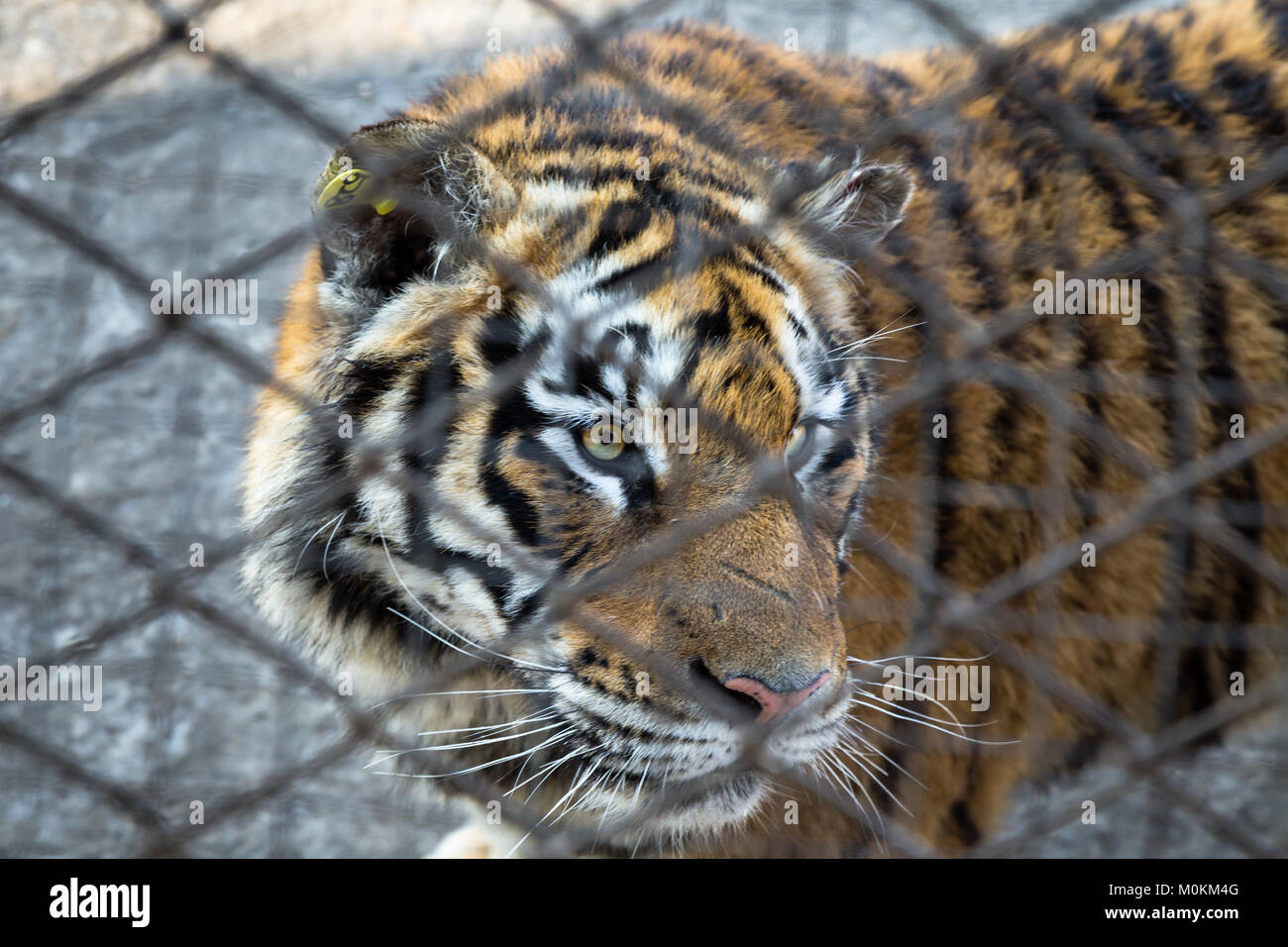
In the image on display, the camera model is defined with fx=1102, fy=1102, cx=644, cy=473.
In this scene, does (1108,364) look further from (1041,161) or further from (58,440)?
(58,440)

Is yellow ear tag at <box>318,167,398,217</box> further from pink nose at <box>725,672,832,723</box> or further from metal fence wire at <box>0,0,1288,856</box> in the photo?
pink nose at <box>725,672,832,723</box>

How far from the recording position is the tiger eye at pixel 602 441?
51.4 inches

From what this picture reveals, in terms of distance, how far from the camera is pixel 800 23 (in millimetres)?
3803

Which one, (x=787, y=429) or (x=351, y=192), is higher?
(x=351, y=192)

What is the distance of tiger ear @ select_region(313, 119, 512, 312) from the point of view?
3.71 feet

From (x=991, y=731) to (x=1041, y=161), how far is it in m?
0.98

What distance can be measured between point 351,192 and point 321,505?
0.47m

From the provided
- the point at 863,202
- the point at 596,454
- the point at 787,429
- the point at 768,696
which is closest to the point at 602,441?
the point at 596,454

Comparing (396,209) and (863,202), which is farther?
(863,202)

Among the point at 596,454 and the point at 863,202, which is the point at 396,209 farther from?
the point at 863,202

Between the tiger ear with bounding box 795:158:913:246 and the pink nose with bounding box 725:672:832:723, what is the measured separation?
613 mm

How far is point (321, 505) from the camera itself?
1465 millimetres

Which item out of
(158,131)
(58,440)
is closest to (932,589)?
(58,440)

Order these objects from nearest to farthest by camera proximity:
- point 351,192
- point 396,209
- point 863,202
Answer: point 351,192 < point 396,209 < point 863,202
